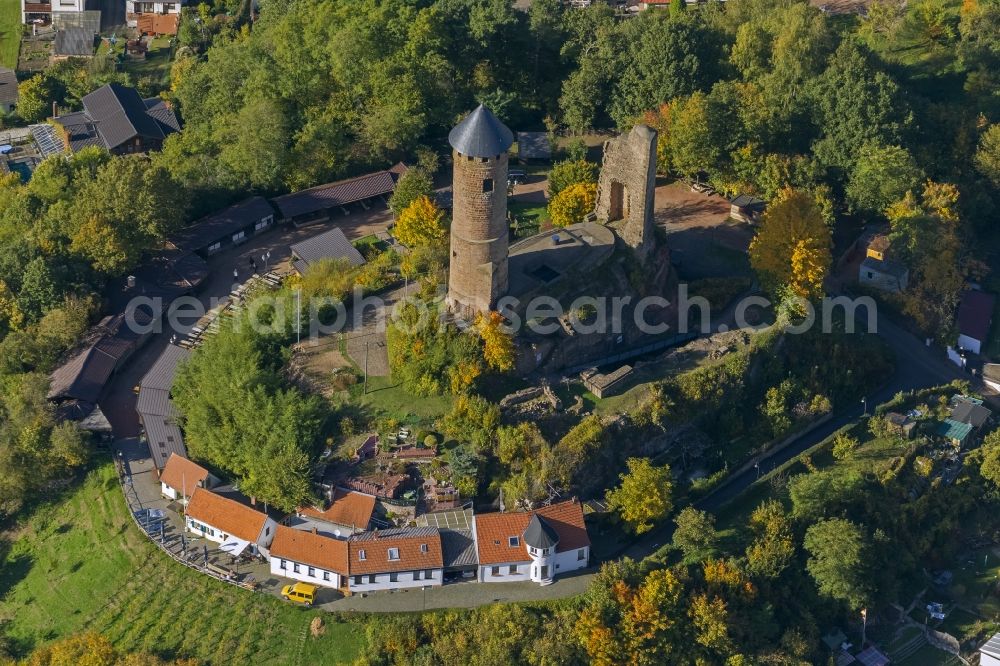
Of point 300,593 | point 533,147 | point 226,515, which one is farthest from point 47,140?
point 300,593

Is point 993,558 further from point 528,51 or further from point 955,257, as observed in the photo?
point 528,51

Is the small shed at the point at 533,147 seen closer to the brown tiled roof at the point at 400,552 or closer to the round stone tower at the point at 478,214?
the round stone tower at the point at 478,214

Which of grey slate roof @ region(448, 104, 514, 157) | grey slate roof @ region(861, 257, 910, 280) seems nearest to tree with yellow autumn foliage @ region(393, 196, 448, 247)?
grey slate roof @ region(448, 104, 514, 157)

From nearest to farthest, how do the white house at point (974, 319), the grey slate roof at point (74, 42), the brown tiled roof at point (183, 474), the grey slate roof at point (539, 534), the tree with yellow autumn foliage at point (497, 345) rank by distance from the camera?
the grey slate roof at point (539, 534) → the brown tiled roof at point (183, 474) → the tree with yellow autumn foliage at point (497, 345) → the white house at point (974, 319) → the grey slate roof at point (74, 42)

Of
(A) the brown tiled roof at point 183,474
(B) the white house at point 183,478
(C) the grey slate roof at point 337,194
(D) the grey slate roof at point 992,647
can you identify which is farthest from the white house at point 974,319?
(A) the brown tiled roof at point 183,474

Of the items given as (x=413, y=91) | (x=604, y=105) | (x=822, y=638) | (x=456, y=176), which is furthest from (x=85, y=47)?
(x=822, y=638)

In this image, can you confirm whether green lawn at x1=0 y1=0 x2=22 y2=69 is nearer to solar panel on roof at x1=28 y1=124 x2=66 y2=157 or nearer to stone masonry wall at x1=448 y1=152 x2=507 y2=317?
solar panel on roof at x1=28 y1=124 x2=66 y2=157
